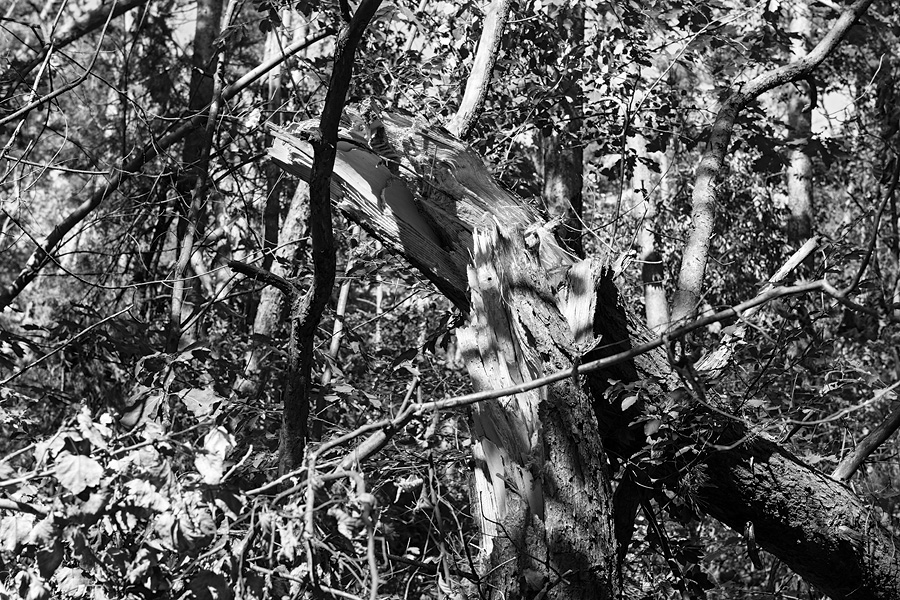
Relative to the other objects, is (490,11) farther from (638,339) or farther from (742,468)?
(742,468)

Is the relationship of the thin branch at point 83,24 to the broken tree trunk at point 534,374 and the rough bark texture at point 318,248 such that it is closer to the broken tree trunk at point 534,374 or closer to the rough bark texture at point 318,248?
the broken tree trunk at point 534,374

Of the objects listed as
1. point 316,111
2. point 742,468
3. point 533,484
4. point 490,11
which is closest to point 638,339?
point 742,468

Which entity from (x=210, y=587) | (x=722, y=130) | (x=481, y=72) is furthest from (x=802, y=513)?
(x=481, y=72)

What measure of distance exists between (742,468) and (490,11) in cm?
249

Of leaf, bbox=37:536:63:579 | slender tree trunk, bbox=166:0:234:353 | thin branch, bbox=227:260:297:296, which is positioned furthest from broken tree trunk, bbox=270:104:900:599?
leaf, bbox=37:536:63:579

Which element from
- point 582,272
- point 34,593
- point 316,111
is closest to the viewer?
point 34,593

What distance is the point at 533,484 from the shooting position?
7.90 ft

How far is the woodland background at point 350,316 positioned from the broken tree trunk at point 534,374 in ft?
0.54

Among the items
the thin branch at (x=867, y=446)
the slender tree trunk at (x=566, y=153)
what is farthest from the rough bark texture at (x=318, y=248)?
the slender tree trunk at (x=566, y=153)

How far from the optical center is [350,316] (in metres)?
6.79

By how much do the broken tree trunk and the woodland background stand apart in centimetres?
16

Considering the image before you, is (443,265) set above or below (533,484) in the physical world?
above

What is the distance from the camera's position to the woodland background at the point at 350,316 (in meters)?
1.85

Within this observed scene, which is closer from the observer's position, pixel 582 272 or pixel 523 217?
pixel 582 272
